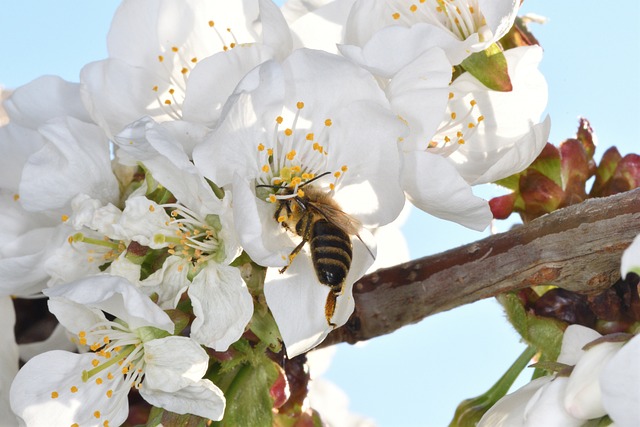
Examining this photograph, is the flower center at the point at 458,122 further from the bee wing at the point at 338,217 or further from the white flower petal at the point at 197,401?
the white flower petal at the point at 197,401

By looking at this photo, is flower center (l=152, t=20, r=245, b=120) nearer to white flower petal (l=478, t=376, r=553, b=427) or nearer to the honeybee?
the honeybee

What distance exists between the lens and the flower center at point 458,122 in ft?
3.08

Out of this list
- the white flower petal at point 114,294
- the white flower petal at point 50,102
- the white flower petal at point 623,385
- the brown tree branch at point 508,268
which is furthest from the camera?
the white flower petal at point 50,102

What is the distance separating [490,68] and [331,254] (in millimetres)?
267

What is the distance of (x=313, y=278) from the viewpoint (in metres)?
0.81

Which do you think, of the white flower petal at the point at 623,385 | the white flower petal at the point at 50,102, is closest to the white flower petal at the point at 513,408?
the white flower petal at the point at 623,385

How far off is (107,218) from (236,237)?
0.13 meters

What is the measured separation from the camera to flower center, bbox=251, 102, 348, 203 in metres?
0.82

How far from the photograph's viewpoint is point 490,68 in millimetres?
904

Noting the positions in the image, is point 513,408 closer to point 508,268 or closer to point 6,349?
point 508,268

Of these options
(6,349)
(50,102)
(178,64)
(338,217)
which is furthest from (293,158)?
(6,349)

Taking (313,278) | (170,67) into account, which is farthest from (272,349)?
(170,67)

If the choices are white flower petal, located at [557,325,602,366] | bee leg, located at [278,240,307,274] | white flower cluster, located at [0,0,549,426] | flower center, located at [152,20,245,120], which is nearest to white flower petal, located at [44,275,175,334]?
white flower cluster, located at [0,0,549,426]

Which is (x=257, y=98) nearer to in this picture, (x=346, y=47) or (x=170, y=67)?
(x=346, y=47)
